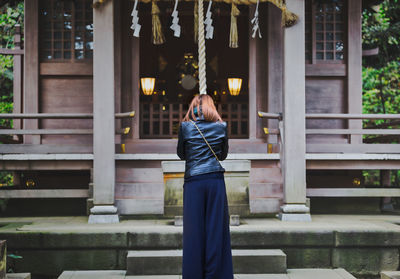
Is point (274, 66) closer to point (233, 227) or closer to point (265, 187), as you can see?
point (265, 187)

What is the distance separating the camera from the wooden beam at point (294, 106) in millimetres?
8227

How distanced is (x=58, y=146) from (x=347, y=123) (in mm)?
6688

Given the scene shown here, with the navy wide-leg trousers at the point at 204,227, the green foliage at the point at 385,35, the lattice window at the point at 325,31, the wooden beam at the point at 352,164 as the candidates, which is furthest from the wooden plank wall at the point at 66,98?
the green foliage at the point at 385,35

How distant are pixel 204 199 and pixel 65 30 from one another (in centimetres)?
719

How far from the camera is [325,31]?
1045 cm

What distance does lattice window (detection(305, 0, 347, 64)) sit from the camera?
10438 millimetres

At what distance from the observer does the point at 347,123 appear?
1043cm

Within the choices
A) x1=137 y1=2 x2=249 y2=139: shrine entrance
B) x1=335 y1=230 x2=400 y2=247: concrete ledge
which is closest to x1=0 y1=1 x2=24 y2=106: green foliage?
x1=137 y1=2 x2=249 y2=139: shrine entrance

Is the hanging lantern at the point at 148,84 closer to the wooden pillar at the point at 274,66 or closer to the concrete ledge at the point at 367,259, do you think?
the wooden pillar at the point at 274,66

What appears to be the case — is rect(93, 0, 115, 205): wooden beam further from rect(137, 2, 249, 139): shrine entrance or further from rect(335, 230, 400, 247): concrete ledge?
rect(137, 2, 249, 139): shrine entrance

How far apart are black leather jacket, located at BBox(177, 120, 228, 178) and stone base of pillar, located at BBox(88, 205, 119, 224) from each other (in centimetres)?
370

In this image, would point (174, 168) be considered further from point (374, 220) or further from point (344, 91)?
point (344, 91)

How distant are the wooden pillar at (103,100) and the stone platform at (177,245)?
1320 mm

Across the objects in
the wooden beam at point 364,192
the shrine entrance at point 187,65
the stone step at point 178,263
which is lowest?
the stone step at point 178,263
